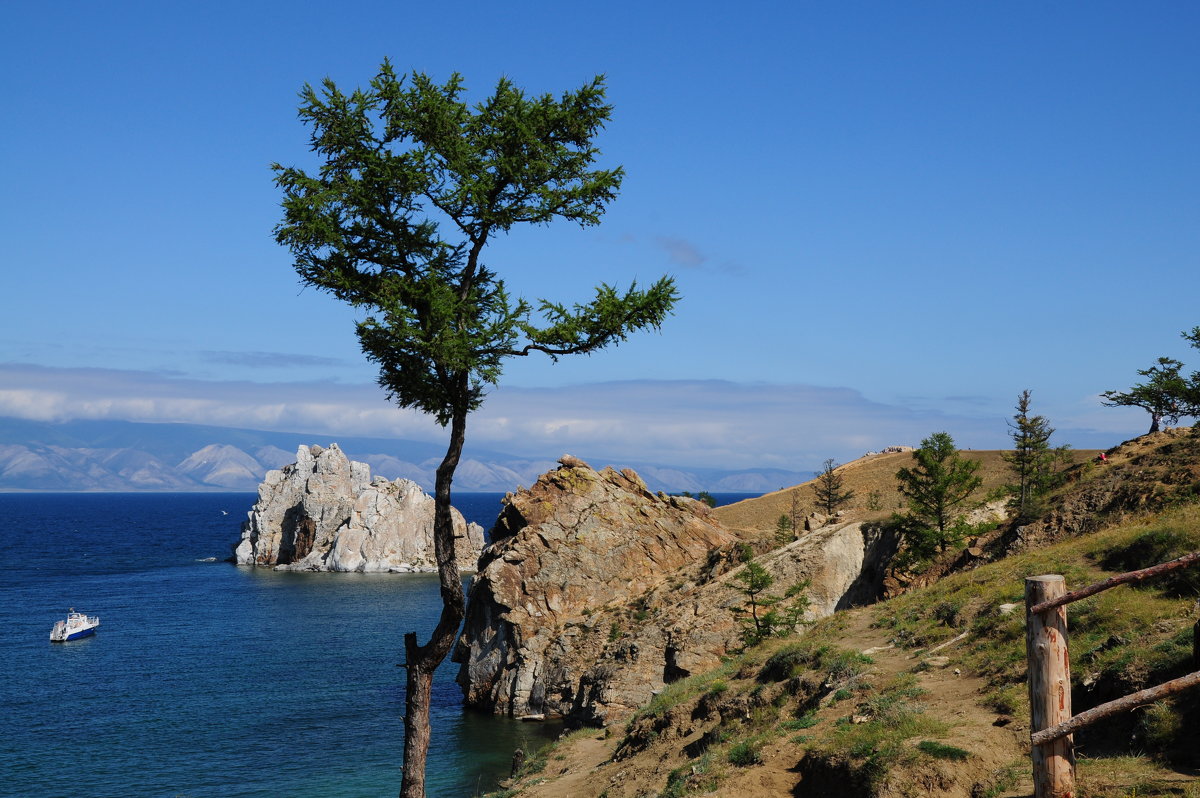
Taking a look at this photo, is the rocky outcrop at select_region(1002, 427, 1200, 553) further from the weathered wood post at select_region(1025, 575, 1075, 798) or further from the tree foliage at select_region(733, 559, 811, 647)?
the weathered wood post at select_region(1025, 575, 1075, 798)

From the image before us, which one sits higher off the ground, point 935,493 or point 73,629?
point 935,493

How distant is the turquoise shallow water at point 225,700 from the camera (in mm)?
44094

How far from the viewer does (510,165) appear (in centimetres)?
1855

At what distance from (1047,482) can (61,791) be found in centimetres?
6061

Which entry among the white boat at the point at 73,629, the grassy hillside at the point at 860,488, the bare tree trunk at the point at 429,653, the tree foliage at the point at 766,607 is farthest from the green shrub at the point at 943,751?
the grassy hillside at the point at 860,488

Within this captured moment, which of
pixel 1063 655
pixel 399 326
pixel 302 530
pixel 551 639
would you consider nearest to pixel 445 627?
pixel 399 326

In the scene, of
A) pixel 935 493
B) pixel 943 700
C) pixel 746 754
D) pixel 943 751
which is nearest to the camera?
pixel 943 751

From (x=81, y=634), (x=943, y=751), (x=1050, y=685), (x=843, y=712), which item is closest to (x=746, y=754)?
(x=843, y=712)

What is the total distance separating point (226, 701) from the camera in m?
58.8

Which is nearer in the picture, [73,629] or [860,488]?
[73,629]

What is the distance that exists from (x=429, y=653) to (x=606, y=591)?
148ft

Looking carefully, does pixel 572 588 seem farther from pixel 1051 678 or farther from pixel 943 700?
pixel 1051 678

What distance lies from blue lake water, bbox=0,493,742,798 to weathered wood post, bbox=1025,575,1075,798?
120ft

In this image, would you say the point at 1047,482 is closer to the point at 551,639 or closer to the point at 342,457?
the point at 551,639
